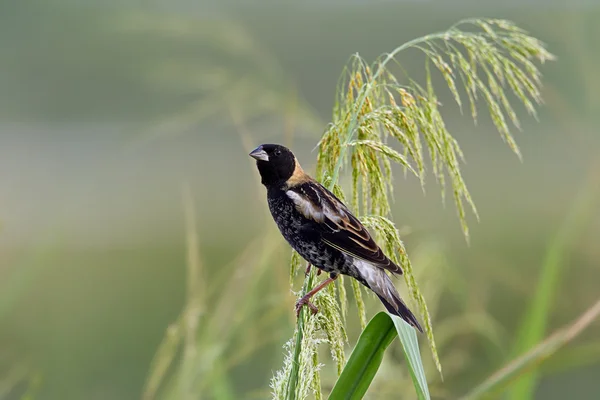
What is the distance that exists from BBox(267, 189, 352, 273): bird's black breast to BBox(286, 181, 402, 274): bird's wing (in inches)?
0.6

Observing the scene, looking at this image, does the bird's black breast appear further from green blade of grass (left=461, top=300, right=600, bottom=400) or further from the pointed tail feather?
green blade of grass (left=461, top=300, right=600, bottom=400)

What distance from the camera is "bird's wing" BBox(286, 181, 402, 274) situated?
6.29 feet

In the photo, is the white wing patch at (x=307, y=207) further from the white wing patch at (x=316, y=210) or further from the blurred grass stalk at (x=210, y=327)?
the blurred grass stalk at (x=210, y=327)

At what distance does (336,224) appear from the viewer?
208 cm

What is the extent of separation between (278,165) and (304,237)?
310mm

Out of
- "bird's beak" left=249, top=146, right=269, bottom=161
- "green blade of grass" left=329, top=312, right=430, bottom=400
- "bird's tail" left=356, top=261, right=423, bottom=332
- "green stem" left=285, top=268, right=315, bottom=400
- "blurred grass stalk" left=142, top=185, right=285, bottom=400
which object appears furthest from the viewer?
"blurred grass stalk" left=142, top=185, right=285, bottom=400

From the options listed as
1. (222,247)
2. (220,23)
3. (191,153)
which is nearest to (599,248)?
(222,247)

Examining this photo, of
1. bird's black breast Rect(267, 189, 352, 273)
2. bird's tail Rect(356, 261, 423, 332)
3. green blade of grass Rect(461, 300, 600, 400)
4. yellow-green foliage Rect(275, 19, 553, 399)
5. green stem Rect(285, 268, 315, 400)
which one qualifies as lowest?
green blade of grass Rect(461, 300, 600, 400)

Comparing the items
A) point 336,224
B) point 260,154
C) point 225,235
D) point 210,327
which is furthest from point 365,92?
point 225,235

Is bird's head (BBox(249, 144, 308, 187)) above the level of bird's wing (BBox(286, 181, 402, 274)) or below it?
above

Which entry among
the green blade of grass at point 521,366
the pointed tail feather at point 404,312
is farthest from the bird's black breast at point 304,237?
the green blade of grass at point 521,366

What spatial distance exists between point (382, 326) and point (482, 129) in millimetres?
32634

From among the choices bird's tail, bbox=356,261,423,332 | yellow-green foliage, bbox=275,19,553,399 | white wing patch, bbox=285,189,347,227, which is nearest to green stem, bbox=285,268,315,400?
yellow-green foliage, bbox=275,19,553,399

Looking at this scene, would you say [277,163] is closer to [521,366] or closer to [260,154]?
[260,154]
